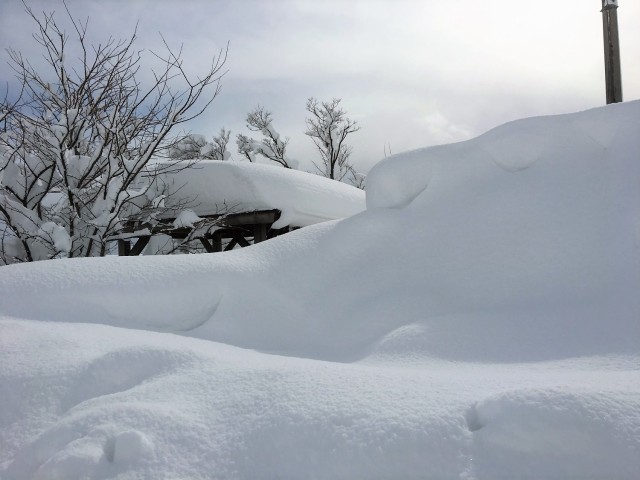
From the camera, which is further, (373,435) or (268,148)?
(268,148)

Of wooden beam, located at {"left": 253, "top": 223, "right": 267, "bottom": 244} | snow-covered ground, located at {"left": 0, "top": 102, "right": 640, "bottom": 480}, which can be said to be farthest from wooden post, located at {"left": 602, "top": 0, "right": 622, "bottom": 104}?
wooden beam, located at {"left": 253, "top": 223, "right": 267, "bottom": 244}

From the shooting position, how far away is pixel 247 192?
24.0 ft

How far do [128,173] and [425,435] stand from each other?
4346 millimetres

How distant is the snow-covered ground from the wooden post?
3.32 meters

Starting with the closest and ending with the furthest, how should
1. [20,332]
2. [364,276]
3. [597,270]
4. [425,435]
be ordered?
[425,435] < [20,332] < [597,270] < [364,276]

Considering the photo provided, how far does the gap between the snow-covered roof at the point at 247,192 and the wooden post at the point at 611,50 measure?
3.64 metres

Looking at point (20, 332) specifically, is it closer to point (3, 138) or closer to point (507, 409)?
point (507, 409)

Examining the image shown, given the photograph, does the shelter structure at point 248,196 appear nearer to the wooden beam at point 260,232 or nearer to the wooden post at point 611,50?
the wooden beam at point 260,232

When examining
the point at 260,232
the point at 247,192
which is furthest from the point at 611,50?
the point at 260,232

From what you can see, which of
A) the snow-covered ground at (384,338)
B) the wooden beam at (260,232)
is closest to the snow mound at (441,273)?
the snow-covered ground at (384,338)

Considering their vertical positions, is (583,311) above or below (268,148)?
below

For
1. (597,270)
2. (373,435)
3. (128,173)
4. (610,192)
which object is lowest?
(373,435)

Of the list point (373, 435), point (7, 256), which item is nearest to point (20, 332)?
point (373, 435)

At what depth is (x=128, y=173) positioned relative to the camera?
4.97 meters
